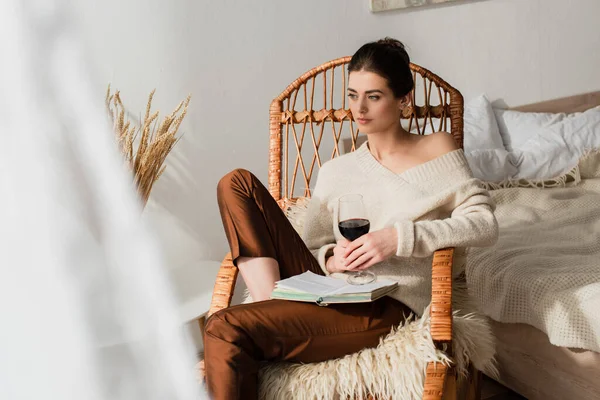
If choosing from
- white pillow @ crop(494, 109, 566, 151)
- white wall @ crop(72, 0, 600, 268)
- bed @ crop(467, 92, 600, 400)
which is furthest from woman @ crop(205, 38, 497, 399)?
white pillow @ crop(494, 109, 566, 151)

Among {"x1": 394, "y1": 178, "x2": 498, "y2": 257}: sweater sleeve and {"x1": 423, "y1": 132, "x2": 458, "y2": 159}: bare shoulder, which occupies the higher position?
{"x1": 423, "y1": 132, "x2": 458, "y2": 159}: bare shoulder

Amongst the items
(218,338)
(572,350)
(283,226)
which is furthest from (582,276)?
(218,338)

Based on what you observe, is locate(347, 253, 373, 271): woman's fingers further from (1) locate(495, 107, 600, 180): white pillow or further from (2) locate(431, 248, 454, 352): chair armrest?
(1) locate(495, 107, 600, 180): white pillow

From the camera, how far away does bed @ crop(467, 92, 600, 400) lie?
6.00 ft

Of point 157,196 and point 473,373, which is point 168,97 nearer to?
point 157,196

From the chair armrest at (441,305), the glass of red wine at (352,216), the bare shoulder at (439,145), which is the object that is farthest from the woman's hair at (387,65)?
the chair armrest at (441,305)

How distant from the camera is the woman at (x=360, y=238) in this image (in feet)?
5.25

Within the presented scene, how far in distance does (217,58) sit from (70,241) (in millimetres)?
896

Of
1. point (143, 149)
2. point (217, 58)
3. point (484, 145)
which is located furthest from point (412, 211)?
point (484, 145)

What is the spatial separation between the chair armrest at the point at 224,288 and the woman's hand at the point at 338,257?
242 millimetres

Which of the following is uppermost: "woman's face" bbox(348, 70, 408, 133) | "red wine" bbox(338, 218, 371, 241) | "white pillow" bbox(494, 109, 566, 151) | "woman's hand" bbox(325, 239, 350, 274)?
"woman's face" bbox(348, 70, 408, 133)

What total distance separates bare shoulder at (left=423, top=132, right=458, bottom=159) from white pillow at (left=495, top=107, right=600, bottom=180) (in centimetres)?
105

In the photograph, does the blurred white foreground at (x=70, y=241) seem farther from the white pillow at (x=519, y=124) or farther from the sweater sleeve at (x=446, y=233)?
the white pillow at (x=519, y=124)

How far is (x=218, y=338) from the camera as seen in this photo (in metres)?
1.56
